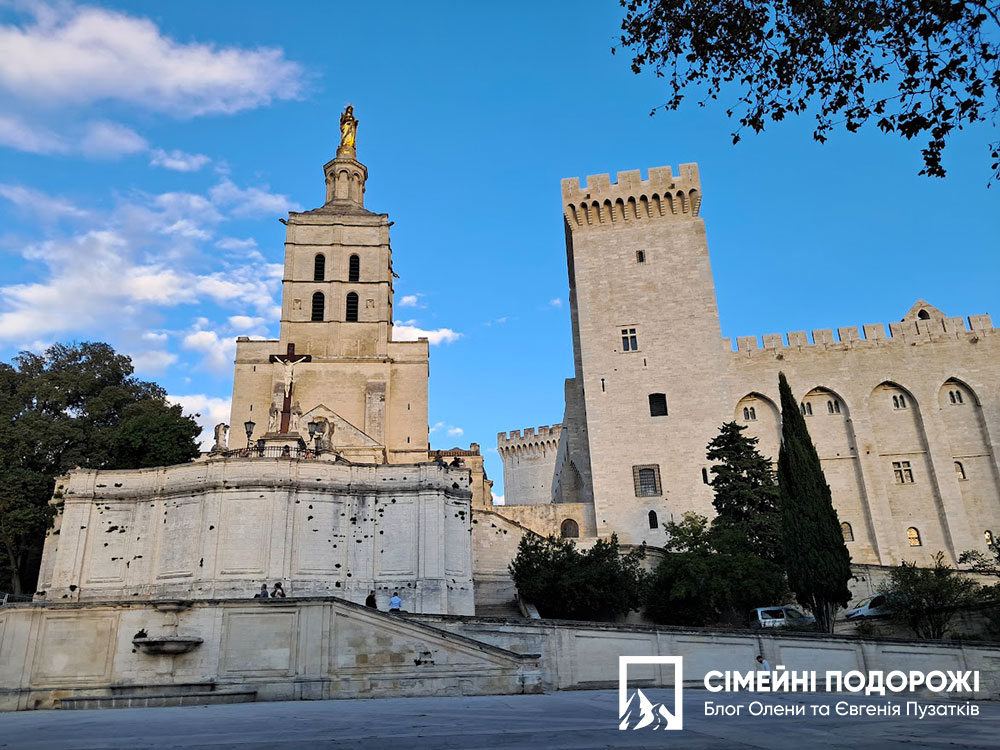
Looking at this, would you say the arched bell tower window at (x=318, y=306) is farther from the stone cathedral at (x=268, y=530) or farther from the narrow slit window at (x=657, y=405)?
the narrow slit window at (x=657, y=405)

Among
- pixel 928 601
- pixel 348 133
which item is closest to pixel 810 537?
pixel 928 601

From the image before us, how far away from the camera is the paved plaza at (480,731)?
6133mm

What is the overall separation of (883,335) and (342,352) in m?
31.6

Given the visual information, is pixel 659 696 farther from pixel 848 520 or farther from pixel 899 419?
pixel 899 419

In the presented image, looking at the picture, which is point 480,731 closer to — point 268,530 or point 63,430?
point 268,530

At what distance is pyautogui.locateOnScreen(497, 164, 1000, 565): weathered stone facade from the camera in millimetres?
39500

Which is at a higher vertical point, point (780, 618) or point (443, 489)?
point (443, 489)

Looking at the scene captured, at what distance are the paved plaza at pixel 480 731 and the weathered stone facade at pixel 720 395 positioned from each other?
1177 inches

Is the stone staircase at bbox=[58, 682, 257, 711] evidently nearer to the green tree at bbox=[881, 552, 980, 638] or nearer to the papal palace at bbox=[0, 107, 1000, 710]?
the papal palace at bbox=[0, 107, 1000, 710]

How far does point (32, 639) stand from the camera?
49.2 ft

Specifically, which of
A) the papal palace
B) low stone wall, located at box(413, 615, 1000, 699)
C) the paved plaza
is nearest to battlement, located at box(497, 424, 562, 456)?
the papal palace

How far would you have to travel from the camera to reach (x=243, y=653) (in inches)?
598

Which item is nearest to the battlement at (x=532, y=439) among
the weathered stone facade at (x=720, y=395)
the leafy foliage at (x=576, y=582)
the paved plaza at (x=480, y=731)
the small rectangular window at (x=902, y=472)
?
the weathered stone facade at (x=720, y=395)

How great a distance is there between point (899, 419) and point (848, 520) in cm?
649
